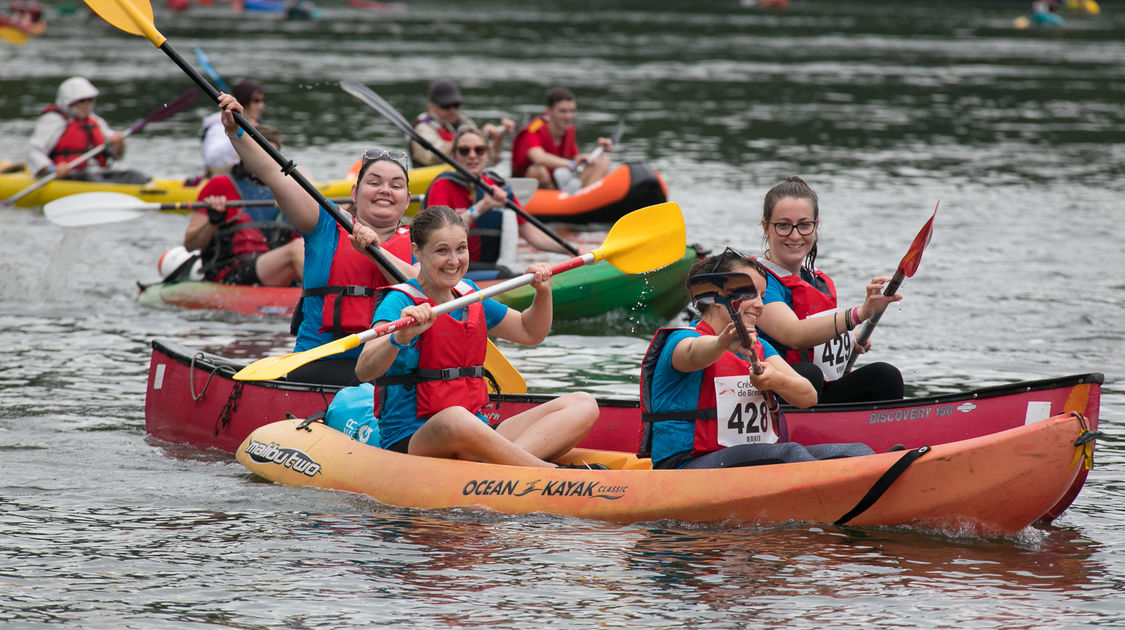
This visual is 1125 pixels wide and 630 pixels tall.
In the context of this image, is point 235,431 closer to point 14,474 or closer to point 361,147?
point 14,474

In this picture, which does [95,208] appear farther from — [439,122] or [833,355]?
[833,355]

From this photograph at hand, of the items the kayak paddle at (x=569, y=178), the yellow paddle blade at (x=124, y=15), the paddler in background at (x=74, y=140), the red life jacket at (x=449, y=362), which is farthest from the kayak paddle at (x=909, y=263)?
the paddler in background at (x=74, y=140)

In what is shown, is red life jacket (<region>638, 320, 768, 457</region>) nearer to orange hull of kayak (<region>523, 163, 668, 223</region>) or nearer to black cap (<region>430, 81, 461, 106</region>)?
black cap (<region>430, 81, 461, 106</region>)

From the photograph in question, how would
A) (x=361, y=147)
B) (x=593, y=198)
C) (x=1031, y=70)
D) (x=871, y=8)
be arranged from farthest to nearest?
(x=871, y=8) → (x=1031, y=70) → (x=361, y=147) → (x=593, y=198)

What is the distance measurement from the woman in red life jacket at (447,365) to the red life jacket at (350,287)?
1.99 feet

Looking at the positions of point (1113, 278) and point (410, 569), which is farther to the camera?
point (1113, 278)

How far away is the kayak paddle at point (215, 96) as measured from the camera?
5816mm

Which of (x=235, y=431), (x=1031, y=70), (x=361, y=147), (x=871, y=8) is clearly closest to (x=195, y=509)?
(x=235, y=431)

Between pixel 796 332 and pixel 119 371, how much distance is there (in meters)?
4.29

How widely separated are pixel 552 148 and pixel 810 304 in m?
8.00

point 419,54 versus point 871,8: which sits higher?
point 871,8

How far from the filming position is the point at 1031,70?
28188mm

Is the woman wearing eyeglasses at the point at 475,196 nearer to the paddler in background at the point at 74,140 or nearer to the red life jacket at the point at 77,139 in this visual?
the paddler in background at the point at 74,140

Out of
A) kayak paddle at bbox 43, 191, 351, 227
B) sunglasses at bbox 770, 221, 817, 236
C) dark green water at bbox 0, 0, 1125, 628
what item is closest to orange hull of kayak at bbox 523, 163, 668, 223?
dark green water at bbox 0, 0, 1125, 628
